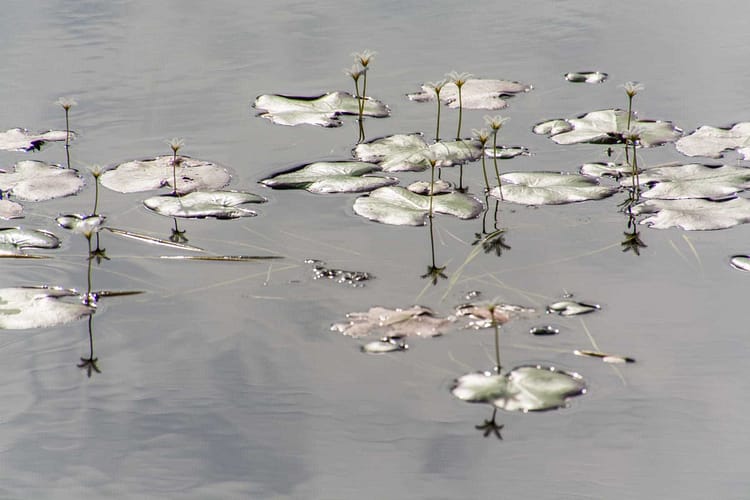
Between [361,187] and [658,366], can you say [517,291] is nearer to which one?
Result: [658,366]

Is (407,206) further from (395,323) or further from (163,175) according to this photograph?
(163,175)

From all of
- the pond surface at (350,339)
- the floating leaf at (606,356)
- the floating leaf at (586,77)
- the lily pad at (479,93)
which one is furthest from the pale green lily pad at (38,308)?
the floating leaf at (586,77)

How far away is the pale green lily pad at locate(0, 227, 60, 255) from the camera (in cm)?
166

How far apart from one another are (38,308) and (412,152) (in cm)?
83

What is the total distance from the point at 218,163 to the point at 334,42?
85 cm

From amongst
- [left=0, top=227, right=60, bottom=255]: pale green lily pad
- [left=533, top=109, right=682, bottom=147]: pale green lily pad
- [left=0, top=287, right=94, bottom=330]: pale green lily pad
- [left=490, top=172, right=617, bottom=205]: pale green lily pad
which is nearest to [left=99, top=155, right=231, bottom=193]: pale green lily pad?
[left=0, top=227, right=60, bottom=255]: pale green lily pad

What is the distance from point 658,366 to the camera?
1.26 m

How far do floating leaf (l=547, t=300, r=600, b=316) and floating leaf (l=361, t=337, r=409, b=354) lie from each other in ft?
0.75

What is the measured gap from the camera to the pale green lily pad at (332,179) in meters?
1.83

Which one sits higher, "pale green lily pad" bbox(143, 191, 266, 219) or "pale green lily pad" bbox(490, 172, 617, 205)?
"pale green lily pad" bbox(490, 172, 617, 205)

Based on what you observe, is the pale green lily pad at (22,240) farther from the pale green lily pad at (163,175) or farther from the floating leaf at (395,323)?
the floating leaf at (395,323)

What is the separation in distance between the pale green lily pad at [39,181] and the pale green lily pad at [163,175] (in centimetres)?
7

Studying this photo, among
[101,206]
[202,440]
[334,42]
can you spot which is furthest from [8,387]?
[334,42]

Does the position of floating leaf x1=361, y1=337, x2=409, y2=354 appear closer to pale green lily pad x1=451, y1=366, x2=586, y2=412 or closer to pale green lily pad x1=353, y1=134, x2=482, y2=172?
pale green lily pad x1=451, y1=366, x2=586, y2=412
